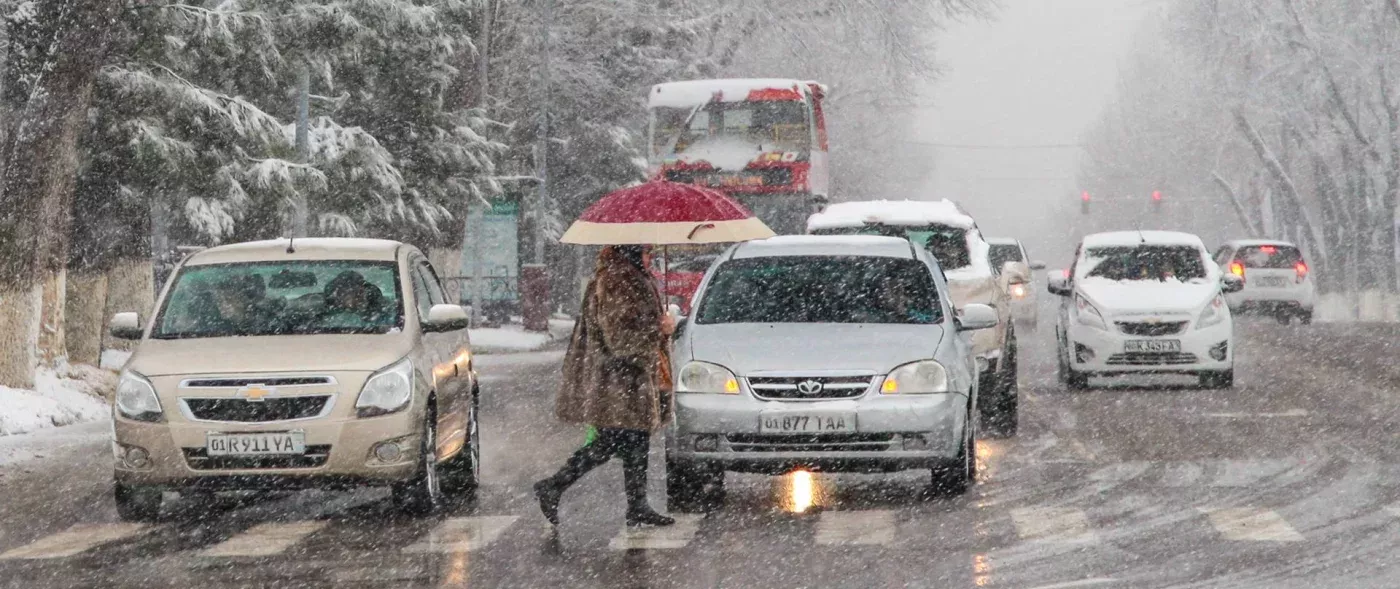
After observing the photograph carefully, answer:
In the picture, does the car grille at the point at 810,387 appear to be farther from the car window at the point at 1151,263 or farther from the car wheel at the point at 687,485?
the car window at the point at 1151,263

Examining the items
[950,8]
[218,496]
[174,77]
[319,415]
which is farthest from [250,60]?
[950,8]

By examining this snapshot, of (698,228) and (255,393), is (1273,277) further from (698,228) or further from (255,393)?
(255,393)

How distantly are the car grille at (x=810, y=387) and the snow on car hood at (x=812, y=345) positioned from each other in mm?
52

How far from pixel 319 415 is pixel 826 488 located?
3120 mm

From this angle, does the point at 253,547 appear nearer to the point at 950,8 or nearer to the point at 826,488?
the point at 826,488

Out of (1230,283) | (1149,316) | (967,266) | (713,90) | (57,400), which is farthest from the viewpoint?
(713,90)

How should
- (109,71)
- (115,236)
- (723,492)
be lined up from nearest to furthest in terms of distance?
(723,492) < (109,71) < (115,236)

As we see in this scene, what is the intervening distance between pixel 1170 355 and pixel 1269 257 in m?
18.0

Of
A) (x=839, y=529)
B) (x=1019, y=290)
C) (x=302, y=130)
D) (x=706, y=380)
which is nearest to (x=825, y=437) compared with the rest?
(x=706, y=380)

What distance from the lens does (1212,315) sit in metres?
21.0

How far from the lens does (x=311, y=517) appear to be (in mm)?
11648

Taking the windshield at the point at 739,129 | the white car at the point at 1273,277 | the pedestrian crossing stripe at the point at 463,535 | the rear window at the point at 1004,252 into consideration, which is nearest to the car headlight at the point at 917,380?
the pedestrian crossing stripe at the point at 463,535

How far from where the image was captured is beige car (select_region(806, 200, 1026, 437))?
16.6 m

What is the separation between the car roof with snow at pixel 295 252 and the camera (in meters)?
12.2
